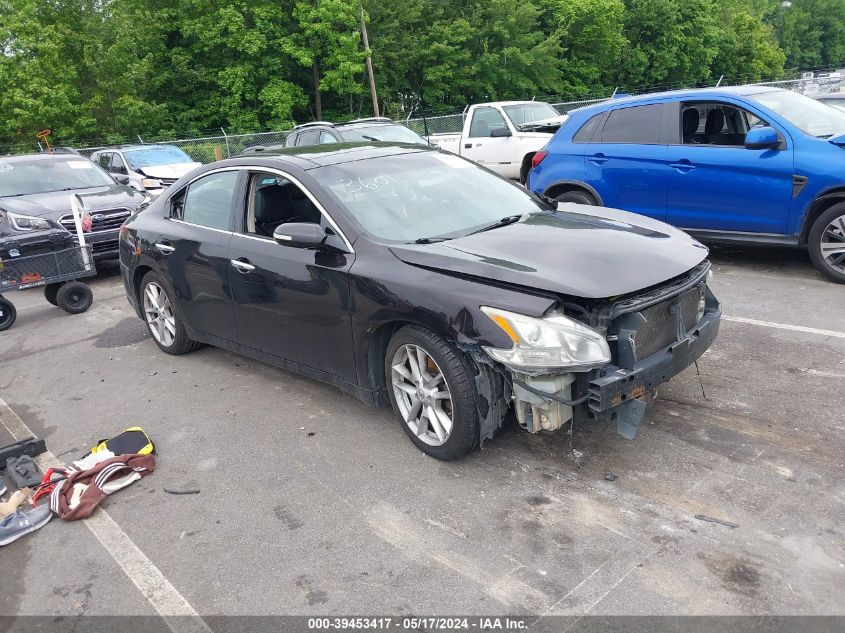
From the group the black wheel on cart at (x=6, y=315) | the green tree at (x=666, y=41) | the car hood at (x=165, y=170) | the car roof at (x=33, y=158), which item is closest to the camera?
the black wheel on cart at (x=6, y=315)

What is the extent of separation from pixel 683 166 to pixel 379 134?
611 centimetres

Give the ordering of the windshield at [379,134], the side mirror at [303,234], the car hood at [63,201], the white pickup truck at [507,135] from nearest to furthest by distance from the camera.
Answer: the side mirror at [303,234]
the car hood at [63,201]
the windshield at [379,134]
the white pickup truck at [507,135]

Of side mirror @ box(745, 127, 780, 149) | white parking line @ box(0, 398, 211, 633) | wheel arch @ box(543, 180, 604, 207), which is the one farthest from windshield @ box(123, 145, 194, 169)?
white parking line @ box(0, 398, 211, 633)

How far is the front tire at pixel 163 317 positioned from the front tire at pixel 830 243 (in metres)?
5.83

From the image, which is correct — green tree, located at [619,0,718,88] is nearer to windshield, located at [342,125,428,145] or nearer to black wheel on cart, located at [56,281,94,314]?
windshield, located at [342,125,428,145]

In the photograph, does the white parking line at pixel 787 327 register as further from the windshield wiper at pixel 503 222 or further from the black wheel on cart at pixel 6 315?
the black wheel on cart at pixel 6 315

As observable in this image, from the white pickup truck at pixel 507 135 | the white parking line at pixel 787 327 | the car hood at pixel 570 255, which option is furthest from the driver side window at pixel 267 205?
the white pickup truck at pixel 507 135

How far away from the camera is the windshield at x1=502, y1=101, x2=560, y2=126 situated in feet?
46.7

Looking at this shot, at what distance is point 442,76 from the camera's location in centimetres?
3803

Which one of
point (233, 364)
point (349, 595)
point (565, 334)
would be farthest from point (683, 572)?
point (233, 364)

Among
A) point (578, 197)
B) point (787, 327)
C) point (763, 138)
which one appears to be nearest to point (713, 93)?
point (763, 138)

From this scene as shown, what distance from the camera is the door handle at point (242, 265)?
4.94m

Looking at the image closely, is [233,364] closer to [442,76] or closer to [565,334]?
[565,334]

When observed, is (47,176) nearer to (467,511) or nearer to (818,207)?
(467,511)
